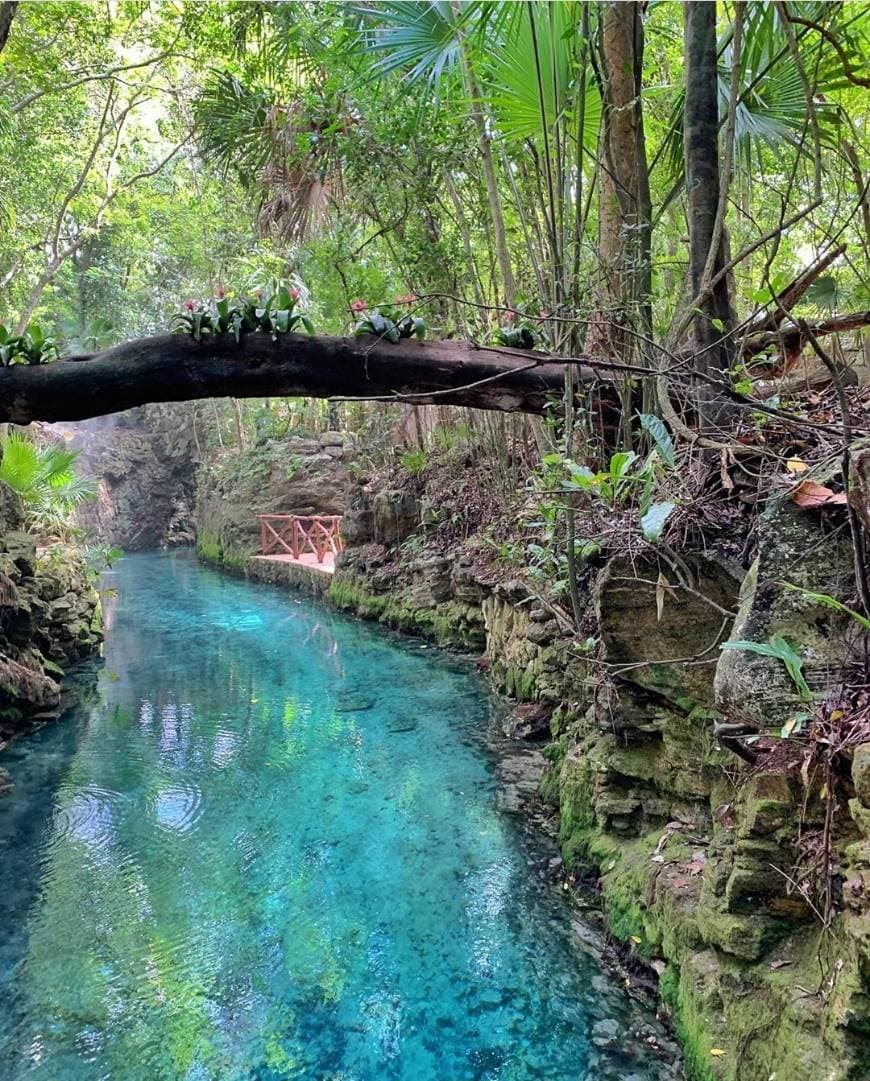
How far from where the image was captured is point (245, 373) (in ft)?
12.0

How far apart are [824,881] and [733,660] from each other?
23.5 inches

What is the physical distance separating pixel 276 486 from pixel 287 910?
12.2 metres

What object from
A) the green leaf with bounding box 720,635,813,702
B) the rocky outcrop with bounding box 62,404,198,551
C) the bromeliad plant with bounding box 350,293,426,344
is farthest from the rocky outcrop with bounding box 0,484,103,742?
the rocky outcrop with bounding box 62,404,198,551

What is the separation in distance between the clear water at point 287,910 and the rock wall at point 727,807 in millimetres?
349

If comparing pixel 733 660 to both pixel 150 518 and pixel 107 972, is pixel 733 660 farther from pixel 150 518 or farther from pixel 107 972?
pixel 150 518

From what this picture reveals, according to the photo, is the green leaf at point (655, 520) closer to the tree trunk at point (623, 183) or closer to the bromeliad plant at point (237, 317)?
the tree trunk at point (623, 183)

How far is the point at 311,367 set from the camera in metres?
3.66

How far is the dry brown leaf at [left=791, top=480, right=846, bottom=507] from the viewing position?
2068mm

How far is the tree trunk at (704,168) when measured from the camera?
2.92 m

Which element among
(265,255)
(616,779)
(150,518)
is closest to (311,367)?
(616,779)

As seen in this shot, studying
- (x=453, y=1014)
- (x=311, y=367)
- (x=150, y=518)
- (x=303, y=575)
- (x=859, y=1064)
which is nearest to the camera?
(x=859, y=1064)

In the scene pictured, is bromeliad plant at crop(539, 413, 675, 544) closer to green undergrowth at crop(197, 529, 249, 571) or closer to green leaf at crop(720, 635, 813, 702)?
green leaf at crop(720, 635, 813, 702)

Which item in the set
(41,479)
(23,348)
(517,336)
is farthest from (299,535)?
(517,336)

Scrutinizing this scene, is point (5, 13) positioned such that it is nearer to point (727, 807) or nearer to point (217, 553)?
point (727, 807)
